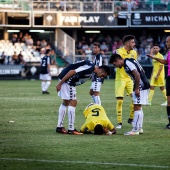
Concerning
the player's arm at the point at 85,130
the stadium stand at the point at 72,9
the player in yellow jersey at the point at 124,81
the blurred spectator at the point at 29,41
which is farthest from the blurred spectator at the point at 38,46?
the player's arm at the point at 85,130

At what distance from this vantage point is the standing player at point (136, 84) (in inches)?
567

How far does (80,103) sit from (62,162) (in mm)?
14029

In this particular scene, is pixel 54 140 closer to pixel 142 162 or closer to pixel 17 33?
pixel 142 162

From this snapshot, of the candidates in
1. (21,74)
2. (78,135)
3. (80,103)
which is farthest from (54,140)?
(21,74)

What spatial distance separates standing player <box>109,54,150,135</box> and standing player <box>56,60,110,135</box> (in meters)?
0.42

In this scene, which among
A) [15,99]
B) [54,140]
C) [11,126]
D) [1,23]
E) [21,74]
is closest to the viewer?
[54,140]

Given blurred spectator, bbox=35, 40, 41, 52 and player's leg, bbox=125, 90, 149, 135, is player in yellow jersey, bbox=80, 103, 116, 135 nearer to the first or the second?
player's leg, bbox=125, 90, 149, 135

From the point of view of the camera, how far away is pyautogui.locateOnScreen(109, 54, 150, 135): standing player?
567 inches

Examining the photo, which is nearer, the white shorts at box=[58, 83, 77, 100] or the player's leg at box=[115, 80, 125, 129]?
the white shorts at box=[58, 83, 77, 100]

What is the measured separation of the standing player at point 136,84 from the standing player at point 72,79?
0.42 m

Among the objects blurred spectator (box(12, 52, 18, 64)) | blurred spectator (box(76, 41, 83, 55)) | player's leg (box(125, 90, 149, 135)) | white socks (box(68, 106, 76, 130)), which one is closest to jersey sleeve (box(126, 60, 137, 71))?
player's leg (box(125, 90, 149, 135))

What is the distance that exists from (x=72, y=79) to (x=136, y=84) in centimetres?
145

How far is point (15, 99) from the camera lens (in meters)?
26.5

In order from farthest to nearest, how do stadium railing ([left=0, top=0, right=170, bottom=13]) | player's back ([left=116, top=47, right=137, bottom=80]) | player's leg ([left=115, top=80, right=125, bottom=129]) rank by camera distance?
stadium railing ([left=0, top=0, right=170, bottom=13]), player's back ([left=116, top=47, right=137, bottom=80]), player's leg ([left=115, top=80, right=125, bottom=129])
